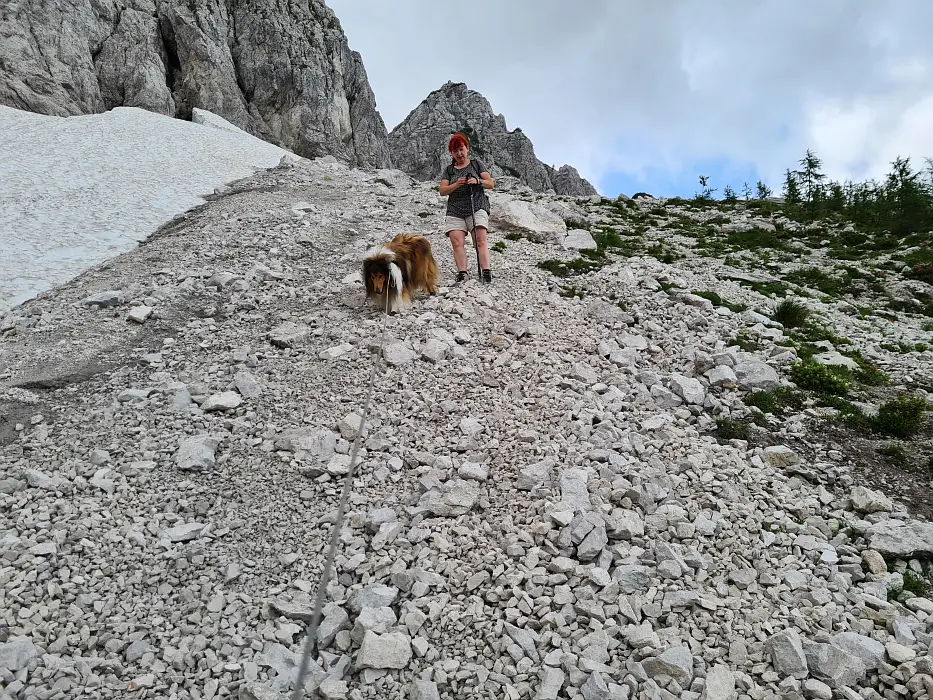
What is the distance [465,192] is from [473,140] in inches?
3010

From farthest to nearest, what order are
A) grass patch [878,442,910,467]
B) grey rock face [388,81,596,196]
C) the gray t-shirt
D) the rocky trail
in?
grey rock face [388,81,596,196]
the gray t-shirt
grass patch [878,442,910,467]
the rocky trail

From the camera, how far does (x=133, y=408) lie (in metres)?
6.20

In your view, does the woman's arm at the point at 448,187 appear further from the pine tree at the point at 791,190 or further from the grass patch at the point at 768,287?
the pine tree at the point at 791,190

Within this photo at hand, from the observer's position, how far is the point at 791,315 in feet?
30.4

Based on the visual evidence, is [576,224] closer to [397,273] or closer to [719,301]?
[719,301]

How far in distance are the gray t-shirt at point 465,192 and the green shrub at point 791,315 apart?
19.9 ft

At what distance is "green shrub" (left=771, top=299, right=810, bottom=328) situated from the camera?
9.18m

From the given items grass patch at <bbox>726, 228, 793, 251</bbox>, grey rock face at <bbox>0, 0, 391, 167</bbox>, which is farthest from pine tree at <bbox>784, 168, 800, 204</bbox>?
grey rock face at <bbox>0, 0, 391, 167</bbox>

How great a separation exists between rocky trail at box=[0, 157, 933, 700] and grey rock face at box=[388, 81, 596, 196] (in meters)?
73.9

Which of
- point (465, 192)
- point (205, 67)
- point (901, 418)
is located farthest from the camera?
point (205, 67)

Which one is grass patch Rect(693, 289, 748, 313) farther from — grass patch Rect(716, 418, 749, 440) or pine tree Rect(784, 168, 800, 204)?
pine tree Rect(784, 168, 800, 204)

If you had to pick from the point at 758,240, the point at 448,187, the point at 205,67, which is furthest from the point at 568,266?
the point at 205,67

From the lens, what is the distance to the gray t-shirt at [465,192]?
9.60 m

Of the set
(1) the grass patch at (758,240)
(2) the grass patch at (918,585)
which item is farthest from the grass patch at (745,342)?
(1) the grass patch at (758,240)
